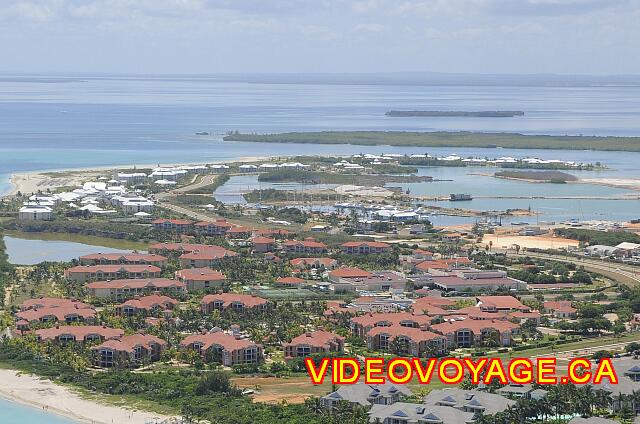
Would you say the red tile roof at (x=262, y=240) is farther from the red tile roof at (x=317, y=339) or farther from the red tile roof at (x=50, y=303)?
the red tile roof at (x=317, y=339)

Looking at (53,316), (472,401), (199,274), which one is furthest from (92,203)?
(472,401)

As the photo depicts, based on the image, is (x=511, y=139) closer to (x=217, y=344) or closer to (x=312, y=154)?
(x=312, y=154)

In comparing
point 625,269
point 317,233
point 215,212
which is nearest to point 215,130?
point 215,212

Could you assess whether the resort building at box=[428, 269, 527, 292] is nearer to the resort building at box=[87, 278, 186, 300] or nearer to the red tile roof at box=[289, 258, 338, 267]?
the red tile roof at box=[289, 258, 338, 267]

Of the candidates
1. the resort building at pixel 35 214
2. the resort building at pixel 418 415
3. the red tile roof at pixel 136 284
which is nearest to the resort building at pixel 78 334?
the red tile roof at pixel 136 284

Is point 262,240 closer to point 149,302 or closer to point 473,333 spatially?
point 149,302
